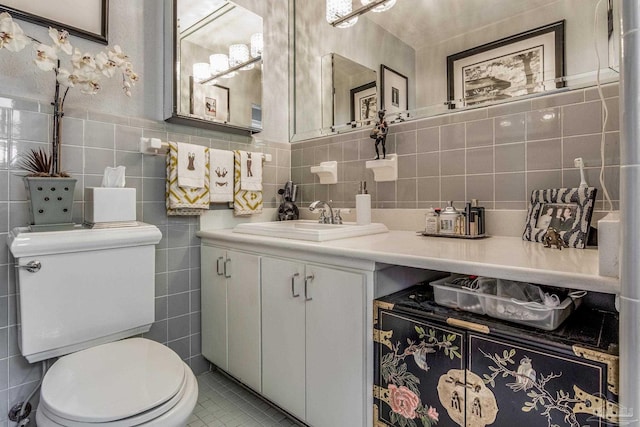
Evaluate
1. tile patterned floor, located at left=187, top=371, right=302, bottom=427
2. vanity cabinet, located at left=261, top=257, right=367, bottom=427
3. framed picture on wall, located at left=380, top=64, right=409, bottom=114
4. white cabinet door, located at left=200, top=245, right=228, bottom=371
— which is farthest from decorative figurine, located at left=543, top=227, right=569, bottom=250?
white cabinet door, located at left=200, top=245, right=228, bottom=371

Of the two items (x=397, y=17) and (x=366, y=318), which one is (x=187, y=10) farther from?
(x=366, y=318)

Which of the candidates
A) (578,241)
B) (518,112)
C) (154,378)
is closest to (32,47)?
(154,378)

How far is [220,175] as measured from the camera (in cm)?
185

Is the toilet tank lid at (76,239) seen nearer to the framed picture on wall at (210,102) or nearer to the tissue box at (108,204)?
the tissue box at (108,204)

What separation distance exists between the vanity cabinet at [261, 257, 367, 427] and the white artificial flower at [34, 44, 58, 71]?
1.09 metres

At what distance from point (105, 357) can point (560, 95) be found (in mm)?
1899

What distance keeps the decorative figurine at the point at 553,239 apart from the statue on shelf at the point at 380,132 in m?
0.82

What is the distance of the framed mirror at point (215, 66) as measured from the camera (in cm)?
169

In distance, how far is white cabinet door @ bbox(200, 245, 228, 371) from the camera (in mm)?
1698

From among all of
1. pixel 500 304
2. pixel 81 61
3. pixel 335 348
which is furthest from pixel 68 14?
pixel 500 304

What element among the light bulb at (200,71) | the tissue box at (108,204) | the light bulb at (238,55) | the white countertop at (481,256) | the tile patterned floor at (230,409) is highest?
the light bulb at (238,55)

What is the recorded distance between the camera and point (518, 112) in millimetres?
1337

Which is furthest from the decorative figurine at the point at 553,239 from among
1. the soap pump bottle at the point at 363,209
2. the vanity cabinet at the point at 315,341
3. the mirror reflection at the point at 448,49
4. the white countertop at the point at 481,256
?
the soap pump bottle at the point at 363,209

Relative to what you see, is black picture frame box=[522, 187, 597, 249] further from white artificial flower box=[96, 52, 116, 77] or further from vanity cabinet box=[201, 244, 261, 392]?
white artificial flower box=[96, 52, 116, 77]
